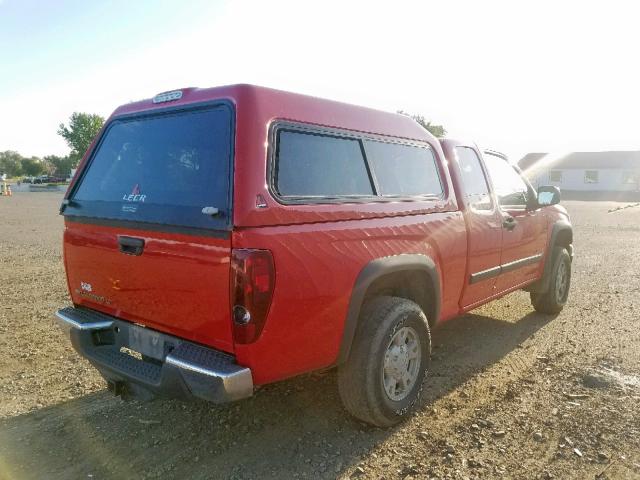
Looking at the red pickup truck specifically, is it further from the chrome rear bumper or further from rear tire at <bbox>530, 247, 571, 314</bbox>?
rear tire at <bbox>530, 247, 571, 314</bbox>

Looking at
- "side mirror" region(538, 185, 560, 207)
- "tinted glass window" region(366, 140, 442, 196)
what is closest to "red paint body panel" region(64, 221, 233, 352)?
"tinted glass window" region(366, 140, 442, 196)

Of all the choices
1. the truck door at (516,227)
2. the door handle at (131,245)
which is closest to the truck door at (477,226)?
the truck door at (516,227)

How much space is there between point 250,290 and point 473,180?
2.78 m

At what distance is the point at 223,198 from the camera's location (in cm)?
259

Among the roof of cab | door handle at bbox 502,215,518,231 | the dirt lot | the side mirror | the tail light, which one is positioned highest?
the roof of cab

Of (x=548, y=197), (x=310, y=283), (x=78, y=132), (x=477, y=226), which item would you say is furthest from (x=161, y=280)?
(x=78, y=132)

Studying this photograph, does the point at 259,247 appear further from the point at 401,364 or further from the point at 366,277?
the point at 401,364

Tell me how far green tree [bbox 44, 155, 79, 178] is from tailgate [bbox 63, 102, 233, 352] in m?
106

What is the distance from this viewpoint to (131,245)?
2928 millimetres

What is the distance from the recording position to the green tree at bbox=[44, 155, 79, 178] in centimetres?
9944

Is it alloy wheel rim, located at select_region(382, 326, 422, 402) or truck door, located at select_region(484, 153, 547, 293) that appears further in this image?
truck door, located at select_region(484, 153, 547, 293)

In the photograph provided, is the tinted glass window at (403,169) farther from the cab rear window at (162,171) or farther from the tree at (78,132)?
the tree at (78,132)

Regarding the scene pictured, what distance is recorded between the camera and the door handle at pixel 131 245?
2.88 m

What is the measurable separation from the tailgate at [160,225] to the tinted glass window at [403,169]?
3.96 feet
